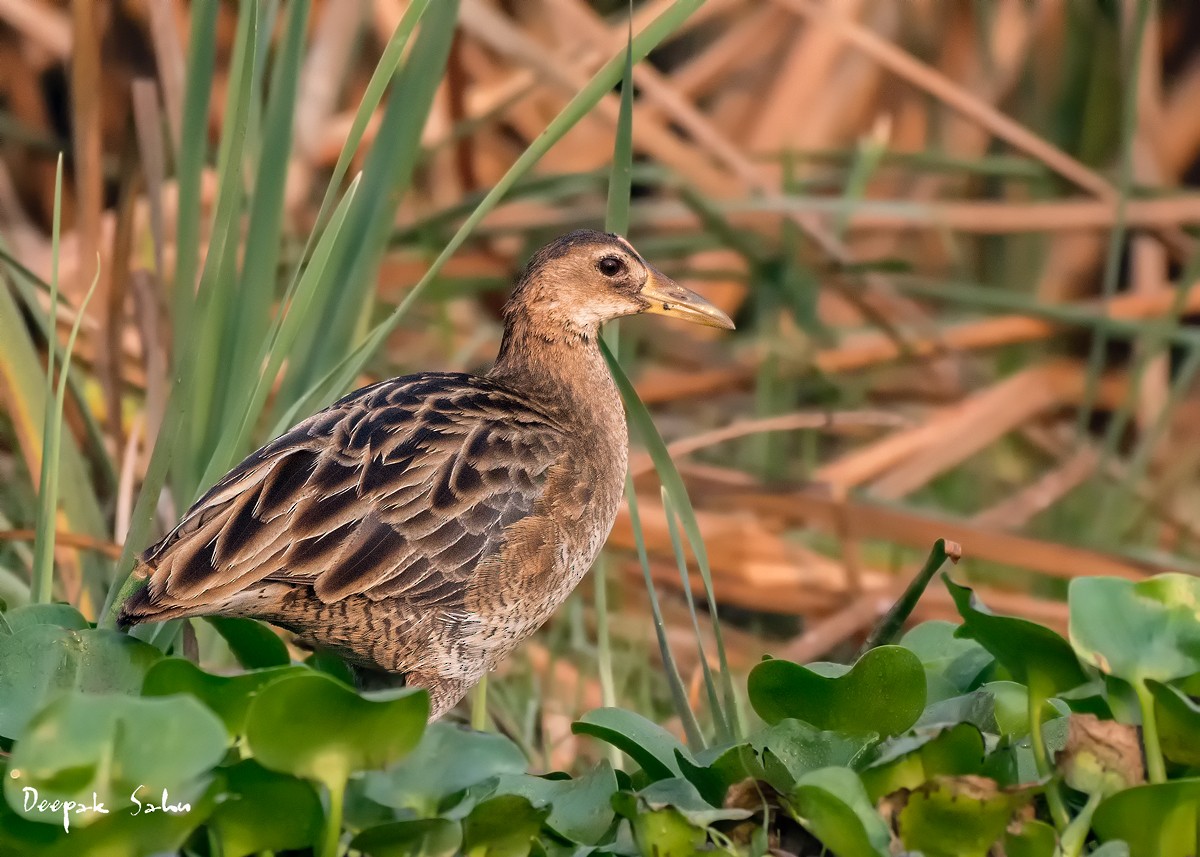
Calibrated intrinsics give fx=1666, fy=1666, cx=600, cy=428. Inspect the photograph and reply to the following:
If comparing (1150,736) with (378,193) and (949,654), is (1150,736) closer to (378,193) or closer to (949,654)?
(949,654)

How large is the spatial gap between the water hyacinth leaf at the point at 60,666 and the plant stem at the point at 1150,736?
1149mm

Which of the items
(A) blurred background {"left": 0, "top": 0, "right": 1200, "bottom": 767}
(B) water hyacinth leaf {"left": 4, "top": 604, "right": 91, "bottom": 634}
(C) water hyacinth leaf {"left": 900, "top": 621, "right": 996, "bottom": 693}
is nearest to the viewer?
(B) water hyacinth leaf {"left": 4, "top": 604, "right": 91, "bottom": 634}

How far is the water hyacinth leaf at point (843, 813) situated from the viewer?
1744mm

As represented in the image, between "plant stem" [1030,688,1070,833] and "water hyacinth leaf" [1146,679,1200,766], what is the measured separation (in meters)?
0.13

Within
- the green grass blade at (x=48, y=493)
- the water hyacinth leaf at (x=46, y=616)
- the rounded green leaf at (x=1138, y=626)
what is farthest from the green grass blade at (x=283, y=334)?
the rounded green leaf at (x=1138, y=626)

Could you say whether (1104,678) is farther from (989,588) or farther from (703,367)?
(703,367)

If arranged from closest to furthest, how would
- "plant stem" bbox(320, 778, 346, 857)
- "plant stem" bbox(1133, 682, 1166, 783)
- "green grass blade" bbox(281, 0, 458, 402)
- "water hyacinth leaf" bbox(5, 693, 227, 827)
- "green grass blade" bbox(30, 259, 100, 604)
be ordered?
"water hyacinth leaf" bbox(5, 693, 227, 827) < "plant stem" bbox(320, 778, 346, 857) < "plant stem" bbox(1133, 682, 1166, 783) < "green grass blade" bbox(30, 259, 100, 604) < "green grass blade" bbox(281, 0, 458, 402)

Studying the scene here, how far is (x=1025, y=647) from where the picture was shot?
75.9 inches

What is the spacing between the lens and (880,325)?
4.84 metres

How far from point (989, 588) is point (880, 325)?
1038 millimetres

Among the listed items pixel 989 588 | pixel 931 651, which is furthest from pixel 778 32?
pixel 931 651

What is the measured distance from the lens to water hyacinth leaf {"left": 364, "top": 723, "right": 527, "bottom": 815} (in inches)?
70.6

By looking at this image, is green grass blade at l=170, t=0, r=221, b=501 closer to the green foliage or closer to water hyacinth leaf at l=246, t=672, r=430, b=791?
the green foliage

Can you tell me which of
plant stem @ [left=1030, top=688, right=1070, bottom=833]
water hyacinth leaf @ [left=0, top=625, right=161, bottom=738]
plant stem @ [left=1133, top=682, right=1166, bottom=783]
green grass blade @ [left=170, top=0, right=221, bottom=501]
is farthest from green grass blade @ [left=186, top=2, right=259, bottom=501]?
plant stem @ [left=1133, top=682, right=1166, bottom=783]
